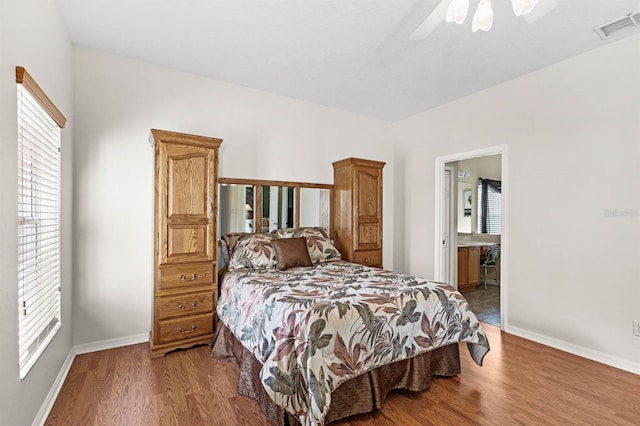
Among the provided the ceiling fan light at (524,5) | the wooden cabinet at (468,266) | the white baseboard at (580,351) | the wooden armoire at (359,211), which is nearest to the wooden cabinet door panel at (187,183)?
the wooden armoire at (359,211)

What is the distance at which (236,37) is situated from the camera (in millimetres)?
2672

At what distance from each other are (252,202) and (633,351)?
3.71 meters

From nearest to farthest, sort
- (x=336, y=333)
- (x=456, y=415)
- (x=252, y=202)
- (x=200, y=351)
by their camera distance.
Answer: (x=336, y=333), (x=456, y=415), (x=200, y=351), (x=252, y=202)

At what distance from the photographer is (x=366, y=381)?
1945 millimetres

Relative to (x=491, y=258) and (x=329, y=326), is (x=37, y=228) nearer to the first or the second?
(x=329, y=326)

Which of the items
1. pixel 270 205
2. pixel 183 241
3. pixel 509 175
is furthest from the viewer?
pixel 270 205

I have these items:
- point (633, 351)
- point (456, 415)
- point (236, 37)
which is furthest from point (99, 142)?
point (633, 351)

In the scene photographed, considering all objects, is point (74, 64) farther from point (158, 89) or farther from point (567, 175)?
point (567, 175)

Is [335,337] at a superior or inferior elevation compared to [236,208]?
inferior

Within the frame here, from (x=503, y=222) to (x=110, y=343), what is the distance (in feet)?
13.7

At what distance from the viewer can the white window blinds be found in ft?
5.41

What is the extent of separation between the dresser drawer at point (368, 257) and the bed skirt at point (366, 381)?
1.69 m

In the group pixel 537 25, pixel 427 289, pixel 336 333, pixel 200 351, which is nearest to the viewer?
pixel 336 333

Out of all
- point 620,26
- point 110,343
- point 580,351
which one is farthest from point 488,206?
point 110,343
